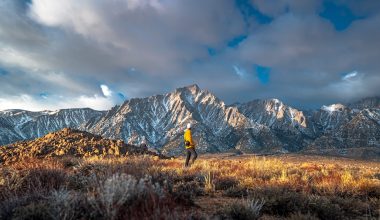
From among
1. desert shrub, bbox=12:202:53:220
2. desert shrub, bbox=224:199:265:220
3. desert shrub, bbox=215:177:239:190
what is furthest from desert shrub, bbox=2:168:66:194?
desert shrub, bbox=215:177:239:190

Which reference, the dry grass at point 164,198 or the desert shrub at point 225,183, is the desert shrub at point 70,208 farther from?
the desert shrub at point 225,183

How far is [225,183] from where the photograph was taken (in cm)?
1359

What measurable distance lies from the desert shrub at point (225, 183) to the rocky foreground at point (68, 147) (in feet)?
78.4

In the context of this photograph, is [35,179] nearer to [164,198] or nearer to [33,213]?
[33,213]

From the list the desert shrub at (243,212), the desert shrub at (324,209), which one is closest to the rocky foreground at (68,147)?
the desert shrub at (324,209)

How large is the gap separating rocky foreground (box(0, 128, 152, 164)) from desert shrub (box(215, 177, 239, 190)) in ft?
78.4

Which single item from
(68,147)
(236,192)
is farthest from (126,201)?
(68,147)

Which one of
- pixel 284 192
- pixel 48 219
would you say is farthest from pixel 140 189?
pixel 284 192

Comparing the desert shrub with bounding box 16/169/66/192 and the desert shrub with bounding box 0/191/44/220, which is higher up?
the desert shrub with bounding box 16/169/66/192

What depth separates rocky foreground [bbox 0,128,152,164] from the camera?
1495 inches

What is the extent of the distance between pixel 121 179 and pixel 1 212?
2.15 metres

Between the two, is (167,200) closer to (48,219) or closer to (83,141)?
(48,219)

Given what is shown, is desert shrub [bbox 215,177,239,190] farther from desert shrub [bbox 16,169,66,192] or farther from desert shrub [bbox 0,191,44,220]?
desert shrub [bbox 0,191,44,220]

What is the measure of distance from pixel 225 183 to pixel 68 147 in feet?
97.0
